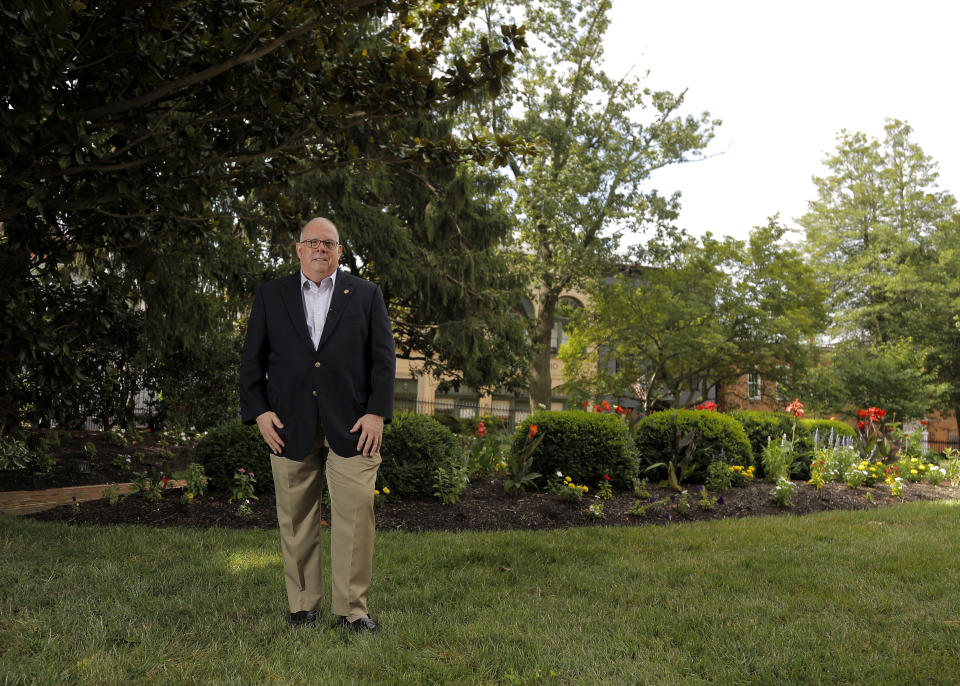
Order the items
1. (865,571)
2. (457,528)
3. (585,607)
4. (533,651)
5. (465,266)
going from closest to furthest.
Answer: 1. (533,651)
2. (585,607)
3. (865,571)
4. (457,528)
5. (465,266)

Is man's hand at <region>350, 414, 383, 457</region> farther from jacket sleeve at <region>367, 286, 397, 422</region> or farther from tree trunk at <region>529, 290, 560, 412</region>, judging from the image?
tree trunk at <region>529, 290, 560, 412</region>

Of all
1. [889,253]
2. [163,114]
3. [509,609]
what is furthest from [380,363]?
[889,253]

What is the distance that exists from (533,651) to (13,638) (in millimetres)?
2634

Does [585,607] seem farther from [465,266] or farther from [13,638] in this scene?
[465,266]

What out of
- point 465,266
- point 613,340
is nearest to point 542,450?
point 465,266

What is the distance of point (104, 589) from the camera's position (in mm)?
4289

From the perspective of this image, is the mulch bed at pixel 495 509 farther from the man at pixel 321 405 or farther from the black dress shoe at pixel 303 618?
the man at pixel 321 405

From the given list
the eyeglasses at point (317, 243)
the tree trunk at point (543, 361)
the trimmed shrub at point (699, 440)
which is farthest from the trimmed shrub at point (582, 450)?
the tree trunk at point (543, 361)

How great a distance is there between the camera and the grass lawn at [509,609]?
3.13 meters

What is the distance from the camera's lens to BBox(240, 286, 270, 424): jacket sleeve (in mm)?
3631

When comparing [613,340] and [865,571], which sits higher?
[613,340]

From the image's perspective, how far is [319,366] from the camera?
3.58m

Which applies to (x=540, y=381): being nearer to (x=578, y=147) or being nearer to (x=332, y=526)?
(x=578, y=147)

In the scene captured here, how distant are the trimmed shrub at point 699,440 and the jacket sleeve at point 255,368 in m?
6.07
